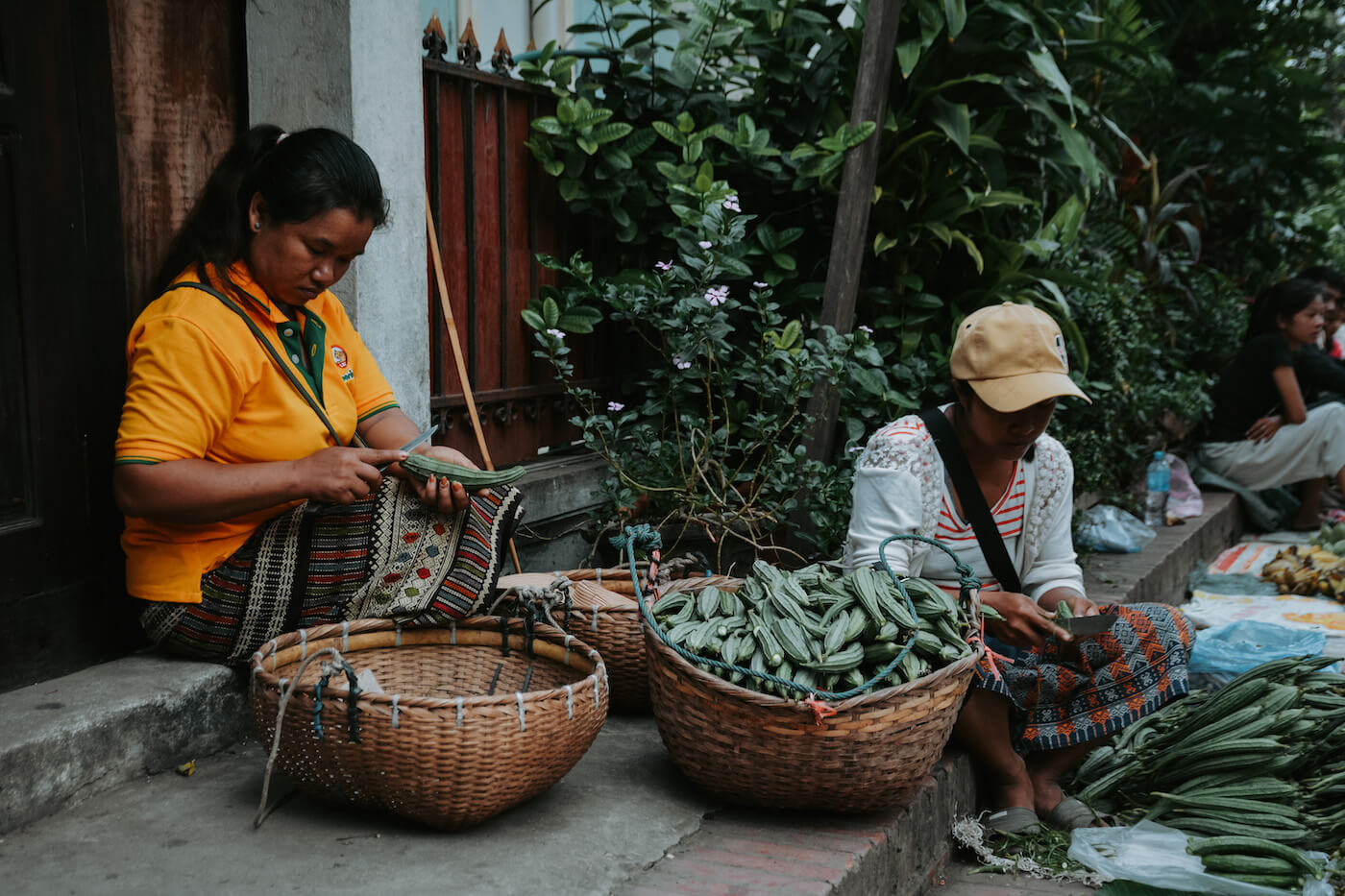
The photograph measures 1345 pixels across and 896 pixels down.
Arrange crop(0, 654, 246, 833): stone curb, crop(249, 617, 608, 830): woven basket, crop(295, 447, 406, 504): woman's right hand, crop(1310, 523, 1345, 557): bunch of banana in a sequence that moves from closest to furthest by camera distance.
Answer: crop(249, 617, 608, 830): woven basket
crop(0, 654, 246, 833): stone curb
crop(295, 447, 406, 504): woman's right hand
crop(1310, 523, 1345, 557): bunch of banana

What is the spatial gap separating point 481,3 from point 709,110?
103 centimetres

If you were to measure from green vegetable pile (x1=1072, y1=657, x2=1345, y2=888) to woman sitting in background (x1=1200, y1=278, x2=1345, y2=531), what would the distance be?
441cm

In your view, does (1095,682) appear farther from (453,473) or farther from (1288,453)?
(1288,453)

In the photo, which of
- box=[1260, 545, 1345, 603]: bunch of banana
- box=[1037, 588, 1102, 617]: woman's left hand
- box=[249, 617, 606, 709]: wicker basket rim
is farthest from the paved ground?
box=[1260, 545, 1345, 603]: bunch of banana

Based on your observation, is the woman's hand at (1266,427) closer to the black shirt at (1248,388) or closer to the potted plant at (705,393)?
the black shirt at (1248,388)

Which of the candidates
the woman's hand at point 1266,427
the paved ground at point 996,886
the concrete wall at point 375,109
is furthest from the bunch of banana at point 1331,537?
the concrete wall at point 375,109

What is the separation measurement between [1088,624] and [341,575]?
6.33 feet

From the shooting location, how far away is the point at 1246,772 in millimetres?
3342

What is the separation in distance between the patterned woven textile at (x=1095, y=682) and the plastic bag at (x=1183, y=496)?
406cm

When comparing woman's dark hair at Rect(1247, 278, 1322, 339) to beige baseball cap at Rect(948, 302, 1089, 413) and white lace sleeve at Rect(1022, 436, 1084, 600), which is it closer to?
white lace sleeve at Rect(1022, 436, 1084, 600)

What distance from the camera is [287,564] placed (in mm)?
2883

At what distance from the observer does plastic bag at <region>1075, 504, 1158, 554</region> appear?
19.6 ft

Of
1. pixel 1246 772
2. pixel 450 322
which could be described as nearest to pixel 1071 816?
pixel 1246 772

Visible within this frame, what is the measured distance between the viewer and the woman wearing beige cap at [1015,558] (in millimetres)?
3104
